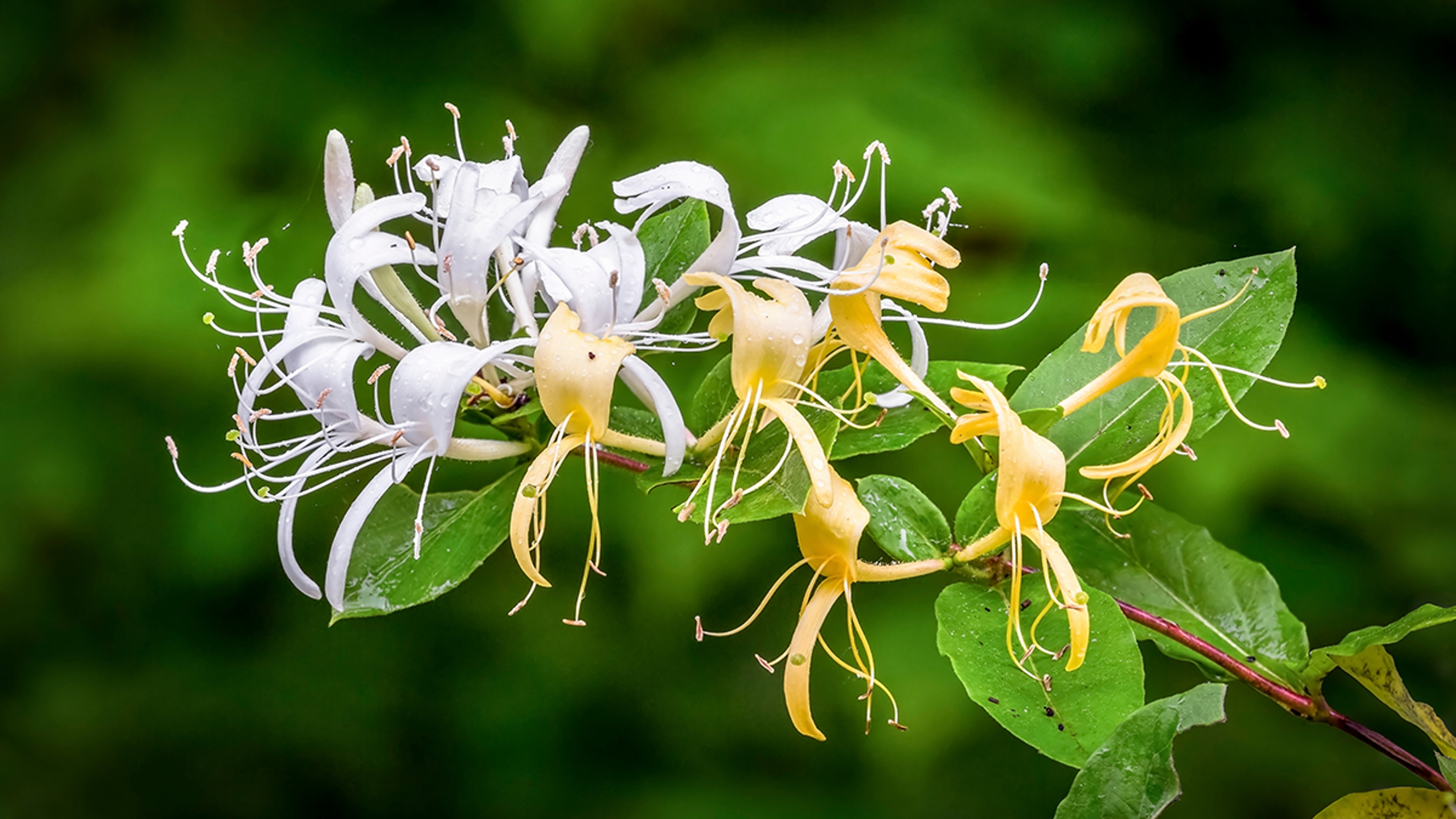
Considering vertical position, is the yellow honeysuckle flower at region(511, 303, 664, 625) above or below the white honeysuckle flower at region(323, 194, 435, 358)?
below

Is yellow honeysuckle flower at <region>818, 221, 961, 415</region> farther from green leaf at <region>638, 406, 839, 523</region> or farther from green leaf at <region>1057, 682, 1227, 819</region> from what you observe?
green leaf at <region>1057, 682, 1227, 819</region>

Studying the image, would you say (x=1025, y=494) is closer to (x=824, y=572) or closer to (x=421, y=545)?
(x=824, y=572)

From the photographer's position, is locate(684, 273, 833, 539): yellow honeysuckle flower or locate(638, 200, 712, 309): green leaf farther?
locate(638, 200, 712, 309): green leaf

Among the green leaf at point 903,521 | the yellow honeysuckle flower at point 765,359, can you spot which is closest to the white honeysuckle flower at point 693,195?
the yellow honeysuckle flower at point 765,359

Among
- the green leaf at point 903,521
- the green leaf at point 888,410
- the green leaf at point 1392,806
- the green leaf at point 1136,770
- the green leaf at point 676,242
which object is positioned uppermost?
the green leaf at point 676,242

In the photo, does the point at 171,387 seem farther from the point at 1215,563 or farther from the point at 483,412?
the point at 1215,563

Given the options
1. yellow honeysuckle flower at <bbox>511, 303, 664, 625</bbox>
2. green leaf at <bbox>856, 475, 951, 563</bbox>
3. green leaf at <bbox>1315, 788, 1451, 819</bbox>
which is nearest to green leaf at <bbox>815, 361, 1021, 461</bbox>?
green leaf at <bbox>856, 475, 951, 563</bbox>

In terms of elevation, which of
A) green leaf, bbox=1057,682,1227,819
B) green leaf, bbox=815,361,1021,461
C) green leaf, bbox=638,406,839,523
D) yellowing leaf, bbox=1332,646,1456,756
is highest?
green leaf, bbox=638,406,839,523

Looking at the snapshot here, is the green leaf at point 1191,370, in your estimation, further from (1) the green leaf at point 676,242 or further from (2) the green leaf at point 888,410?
(1) the green leaf at point 676,242
